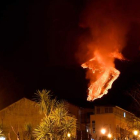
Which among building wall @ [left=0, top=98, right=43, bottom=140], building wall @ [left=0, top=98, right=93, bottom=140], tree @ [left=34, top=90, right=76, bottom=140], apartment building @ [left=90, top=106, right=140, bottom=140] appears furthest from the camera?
apartment building @ [left=90, top=106, right=140, bottom=140]

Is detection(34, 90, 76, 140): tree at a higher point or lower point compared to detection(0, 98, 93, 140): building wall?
lower

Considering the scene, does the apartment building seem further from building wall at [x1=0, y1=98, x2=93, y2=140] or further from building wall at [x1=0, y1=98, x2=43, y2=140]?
building wall at [x1=0, y1=98, x2=43, y2=140]

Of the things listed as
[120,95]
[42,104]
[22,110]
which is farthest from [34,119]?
[42,104]

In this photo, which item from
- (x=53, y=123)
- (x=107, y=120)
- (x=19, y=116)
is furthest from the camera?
(x=107, y=120)

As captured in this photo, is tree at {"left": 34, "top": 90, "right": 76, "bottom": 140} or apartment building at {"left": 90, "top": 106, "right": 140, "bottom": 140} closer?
tree at {"left": 34, "top": 90, "right": 76, "bottom": 140}

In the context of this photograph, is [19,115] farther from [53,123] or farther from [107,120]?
[53,123]

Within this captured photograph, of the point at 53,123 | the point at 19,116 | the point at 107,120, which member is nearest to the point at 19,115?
the point at 19,116

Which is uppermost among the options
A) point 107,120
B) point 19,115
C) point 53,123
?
point 107,120

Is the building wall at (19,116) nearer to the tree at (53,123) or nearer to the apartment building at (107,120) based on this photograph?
the apartment building at (107,120)

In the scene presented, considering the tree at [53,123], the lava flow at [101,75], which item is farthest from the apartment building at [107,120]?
the tree at [53,123]

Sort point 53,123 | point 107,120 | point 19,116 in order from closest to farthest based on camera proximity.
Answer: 1. point 53,123
2. point 19,116
3. point 107,120

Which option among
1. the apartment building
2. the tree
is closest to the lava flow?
the apartment building

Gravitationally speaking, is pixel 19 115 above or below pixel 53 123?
above

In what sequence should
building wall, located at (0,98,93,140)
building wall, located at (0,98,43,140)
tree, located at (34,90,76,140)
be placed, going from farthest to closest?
building wall, located at (0,98,43,140) < building wall, located at (0,98,93,140) < tree, located at (34,90,76,140)
